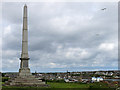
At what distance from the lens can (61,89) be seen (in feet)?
120

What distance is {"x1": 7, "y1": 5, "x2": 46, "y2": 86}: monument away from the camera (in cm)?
4467

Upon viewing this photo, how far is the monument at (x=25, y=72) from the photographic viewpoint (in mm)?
44669

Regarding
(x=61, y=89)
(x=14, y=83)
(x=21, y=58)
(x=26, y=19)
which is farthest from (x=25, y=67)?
(x=61, y=89)

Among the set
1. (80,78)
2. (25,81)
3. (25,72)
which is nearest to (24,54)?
(25,72)

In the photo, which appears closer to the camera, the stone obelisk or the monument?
the monument

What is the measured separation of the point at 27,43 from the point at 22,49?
173cm

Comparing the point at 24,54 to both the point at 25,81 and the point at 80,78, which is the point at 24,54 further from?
the point at 80,78

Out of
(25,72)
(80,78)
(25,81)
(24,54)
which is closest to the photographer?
(25,81)

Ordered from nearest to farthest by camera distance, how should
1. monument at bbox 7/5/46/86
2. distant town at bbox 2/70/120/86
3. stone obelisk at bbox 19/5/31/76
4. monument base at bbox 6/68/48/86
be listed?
monument base at bbox 6/68/48/86
monument at bbox 7/5/46/86
stone obelisk at bbox 19/5/31/76
distant town at bbox 2/70/120/86

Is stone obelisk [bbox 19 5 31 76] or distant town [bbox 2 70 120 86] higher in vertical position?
stone obelisk [bbox 19 5 31 76]

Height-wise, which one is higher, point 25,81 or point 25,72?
point 25,72

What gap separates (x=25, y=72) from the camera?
157 feet

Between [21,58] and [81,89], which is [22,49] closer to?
[21,58]

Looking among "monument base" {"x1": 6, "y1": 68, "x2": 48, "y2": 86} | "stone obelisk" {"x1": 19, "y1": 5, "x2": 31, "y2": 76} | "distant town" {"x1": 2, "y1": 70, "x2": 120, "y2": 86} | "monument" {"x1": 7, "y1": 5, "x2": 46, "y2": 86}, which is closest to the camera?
"monument base" {"x1": 6, "y1": 68, "x2": 48, "y2": 86}
